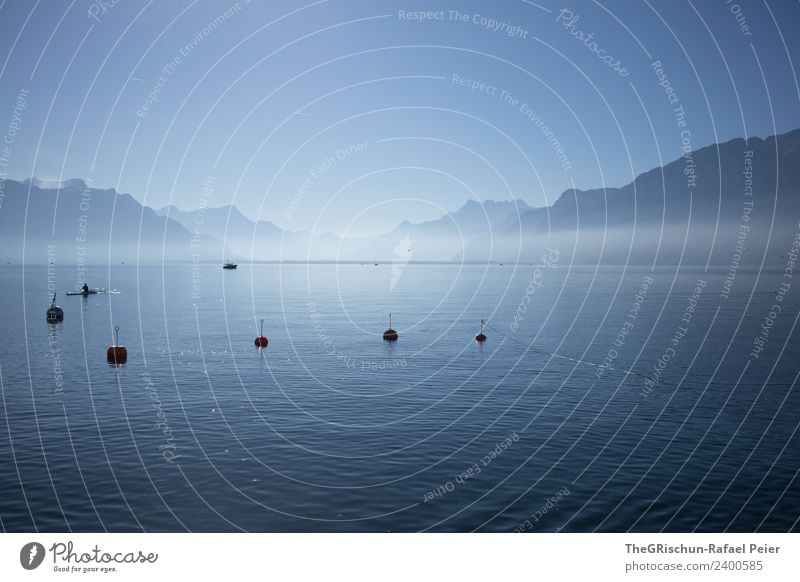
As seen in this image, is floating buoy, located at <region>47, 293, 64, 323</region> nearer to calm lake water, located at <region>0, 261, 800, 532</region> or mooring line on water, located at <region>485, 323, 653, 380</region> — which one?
calm lake water, located at <region>0, 261, 800, 532</region>

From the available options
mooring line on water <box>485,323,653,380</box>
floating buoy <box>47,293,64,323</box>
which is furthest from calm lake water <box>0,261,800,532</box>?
floating buoy <box>47,293,64,323</box>

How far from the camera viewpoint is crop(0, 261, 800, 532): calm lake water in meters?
32.2

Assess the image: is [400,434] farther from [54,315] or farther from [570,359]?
[54,315]

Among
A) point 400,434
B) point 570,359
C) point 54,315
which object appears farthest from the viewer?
point 54,315

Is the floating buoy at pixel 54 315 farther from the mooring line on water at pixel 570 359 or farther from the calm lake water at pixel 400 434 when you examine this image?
the mooring line on water at pixel 570 359

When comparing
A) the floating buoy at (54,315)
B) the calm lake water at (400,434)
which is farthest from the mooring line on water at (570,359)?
the floating buoy at (54,315)

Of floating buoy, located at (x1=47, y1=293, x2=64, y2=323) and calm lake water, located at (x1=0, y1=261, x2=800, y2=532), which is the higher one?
floating buoy, located at (x1=47, y1=293, x2=64, y2=323)

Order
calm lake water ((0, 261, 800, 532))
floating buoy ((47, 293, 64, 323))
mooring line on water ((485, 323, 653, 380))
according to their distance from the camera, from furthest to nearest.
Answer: floating buoy ((47, 293, 64, 323)) → mooring line on water ((485, 323, 653, 380)) → calm lake water ((0, 261, 800, 532))

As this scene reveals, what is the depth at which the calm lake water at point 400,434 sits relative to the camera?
106ft

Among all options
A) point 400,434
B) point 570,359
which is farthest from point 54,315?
point 400,434

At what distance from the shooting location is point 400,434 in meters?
48.2

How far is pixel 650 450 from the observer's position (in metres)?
44.3
